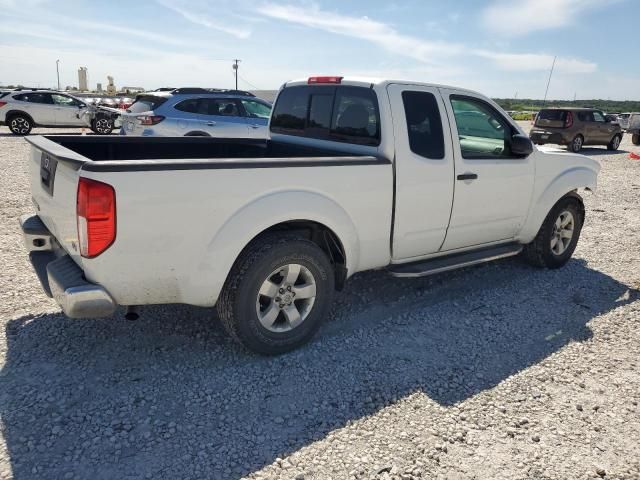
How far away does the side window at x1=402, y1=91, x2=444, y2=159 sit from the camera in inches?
156

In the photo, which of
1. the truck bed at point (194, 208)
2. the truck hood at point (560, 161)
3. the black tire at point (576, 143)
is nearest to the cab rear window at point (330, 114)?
the truck bed at point (194, 208)

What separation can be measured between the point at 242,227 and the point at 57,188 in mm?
1162

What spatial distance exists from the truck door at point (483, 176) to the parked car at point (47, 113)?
51.2 ft

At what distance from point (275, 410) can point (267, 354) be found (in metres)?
0.58

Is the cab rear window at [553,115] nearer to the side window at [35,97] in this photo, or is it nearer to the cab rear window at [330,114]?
the cab rear window at [330,114]

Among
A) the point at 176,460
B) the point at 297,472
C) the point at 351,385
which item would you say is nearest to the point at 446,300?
the point at 351,385

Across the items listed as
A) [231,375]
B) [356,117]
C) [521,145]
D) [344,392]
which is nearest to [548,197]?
[521,145]

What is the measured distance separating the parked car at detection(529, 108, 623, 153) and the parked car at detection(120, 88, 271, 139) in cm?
1135

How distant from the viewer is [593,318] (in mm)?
4387

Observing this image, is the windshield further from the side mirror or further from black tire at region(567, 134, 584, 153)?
black tire at region(567, 134, 584, 153)

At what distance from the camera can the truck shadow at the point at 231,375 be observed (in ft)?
8.48

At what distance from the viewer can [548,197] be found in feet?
16.7

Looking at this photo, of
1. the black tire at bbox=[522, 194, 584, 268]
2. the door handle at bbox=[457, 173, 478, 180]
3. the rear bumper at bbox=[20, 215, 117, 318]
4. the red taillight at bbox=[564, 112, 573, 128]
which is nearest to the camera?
the rear bumper at bbox=[20, 215, 117, 318]

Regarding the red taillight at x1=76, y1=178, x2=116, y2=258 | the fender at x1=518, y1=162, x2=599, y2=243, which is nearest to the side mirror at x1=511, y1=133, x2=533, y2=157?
the fender at x1=518, y1=162, x2=599, y2=243
